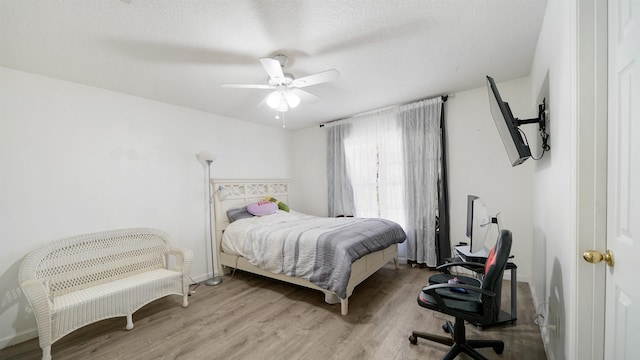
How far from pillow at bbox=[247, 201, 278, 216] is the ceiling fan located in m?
2.00

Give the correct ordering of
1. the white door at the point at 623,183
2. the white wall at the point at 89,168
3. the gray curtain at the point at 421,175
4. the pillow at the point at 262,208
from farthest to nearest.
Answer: the pillow at the point at 262,208 < the gray curtain at the point at 421,175 < the white wall at the point at 89,168 < the white door at the point at 623,183

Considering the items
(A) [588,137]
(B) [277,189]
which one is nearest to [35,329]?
(B) [277,189]

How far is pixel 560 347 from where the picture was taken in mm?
1348

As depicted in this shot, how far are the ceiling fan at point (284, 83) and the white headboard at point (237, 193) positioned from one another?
1937 mm

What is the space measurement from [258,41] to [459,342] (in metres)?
2.70

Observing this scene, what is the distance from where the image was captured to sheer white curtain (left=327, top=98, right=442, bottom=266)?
340 centimetres

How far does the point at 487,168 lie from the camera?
3.08 meters

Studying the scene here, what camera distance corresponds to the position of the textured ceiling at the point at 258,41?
1571 mm

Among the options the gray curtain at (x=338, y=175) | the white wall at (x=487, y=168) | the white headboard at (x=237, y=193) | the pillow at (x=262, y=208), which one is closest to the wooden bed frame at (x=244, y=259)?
the white headboard at (x=237, y=193)

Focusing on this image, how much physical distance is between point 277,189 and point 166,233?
208 cm

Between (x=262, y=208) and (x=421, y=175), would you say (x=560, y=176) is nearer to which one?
(x=421, y=175)

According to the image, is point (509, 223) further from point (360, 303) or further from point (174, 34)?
point (174, 34)

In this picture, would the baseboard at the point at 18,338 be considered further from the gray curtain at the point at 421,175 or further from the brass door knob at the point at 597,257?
the gray curtain at the point at 421,175

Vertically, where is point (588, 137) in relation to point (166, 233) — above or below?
above
